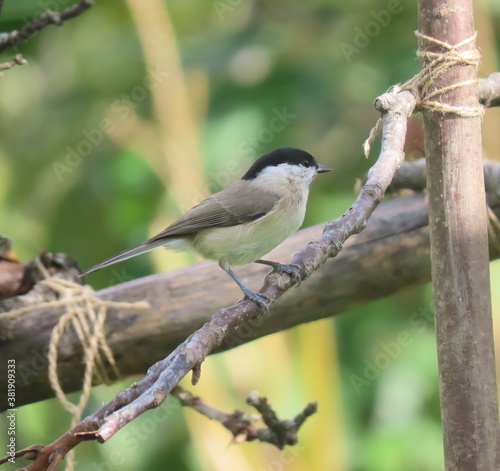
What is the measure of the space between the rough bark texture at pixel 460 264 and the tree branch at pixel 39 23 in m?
0.89

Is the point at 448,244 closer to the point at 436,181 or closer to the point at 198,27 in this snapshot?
the point at 436,181

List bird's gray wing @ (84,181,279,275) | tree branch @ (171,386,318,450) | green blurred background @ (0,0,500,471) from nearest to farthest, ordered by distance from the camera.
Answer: tree branch @ (171,386,318,450) < bird's gray wing @ (84,181,279,275) < green blurred background @ (0,0,500,471)

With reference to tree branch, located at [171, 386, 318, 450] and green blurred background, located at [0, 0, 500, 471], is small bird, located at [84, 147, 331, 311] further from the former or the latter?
green blurred background, located at [0, 0, 500, 471]

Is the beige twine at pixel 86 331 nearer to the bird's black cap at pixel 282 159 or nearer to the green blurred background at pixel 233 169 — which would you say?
the bird's black cap at pixel 282 159

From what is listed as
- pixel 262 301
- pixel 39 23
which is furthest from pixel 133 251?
pixel 262 301

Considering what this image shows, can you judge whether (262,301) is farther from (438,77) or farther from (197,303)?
(197,303)

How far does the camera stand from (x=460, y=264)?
166cm

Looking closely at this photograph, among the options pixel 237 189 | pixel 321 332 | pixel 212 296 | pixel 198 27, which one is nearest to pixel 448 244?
pixel 212 296

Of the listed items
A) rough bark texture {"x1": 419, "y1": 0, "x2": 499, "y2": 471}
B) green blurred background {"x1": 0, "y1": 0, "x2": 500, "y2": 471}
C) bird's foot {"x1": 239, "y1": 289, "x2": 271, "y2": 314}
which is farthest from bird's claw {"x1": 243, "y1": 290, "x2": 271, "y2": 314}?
green blurred background {"x1": 0, "y1": 0, "x2": 500, "y2": 471}

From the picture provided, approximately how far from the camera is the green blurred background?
3.48m

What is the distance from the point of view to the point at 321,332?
11.7 ft

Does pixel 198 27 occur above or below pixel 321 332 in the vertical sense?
above

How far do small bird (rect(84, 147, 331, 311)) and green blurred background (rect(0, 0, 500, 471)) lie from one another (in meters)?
0.85

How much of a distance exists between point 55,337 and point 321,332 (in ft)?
4.93
